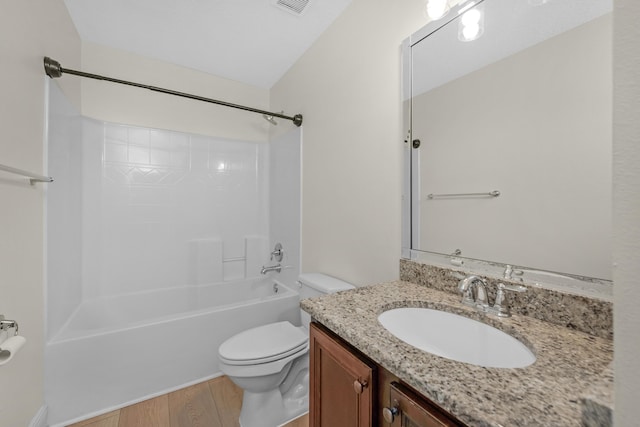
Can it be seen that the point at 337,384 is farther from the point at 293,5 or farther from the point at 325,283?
the point at 293,5

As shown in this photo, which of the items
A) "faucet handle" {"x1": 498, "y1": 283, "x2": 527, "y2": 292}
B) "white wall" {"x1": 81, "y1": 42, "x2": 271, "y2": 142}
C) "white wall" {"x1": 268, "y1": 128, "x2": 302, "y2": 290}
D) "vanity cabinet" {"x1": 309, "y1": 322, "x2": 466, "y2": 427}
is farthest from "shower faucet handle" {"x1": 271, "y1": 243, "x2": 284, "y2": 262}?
"faucet handle" {"x1": 498, "y1": 283, "x2": 527, "y2": 292}

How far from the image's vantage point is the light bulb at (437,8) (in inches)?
Result: 41.9

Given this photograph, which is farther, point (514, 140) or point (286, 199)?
point (286, 199)

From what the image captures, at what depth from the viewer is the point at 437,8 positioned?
1.07 metres

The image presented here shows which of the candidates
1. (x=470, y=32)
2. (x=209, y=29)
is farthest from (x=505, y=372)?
(x=209, y=29)

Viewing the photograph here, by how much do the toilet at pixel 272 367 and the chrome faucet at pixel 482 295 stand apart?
674 millimetres

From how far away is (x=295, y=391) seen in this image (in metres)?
1.56

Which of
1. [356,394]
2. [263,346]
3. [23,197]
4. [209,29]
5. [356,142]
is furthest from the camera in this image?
[209,29]

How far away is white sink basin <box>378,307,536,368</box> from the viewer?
2.32ft

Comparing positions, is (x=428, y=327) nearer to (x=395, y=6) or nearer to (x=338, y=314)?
(x=338, y=314)

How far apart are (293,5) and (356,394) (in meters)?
2.01

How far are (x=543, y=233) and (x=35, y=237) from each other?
222cm

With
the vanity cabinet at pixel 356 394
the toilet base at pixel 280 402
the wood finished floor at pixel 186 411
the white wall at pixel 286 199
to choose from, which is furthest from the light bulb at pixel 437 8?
the wood finished floor at pixel 186 411

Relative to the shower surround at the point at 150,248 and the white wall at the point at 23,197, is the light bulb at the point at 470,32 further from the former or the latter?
the white wall at the point at 23,197
